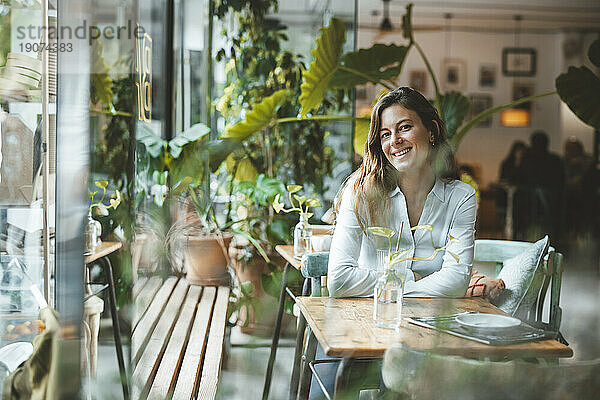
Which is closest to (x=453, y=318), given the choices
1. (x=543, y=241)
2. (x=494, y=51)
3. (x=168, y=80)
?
(x=543, y=241)

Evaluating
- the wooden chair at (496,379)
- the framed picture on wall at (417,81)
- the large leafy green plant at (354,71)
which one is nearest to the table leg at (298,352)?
the wooden chair at (496,379)

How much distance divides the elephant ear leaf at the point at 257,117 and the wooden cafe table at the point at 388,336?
3.76ft

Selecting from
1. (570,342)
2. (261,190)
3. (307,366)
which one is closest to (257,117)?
(261,190)

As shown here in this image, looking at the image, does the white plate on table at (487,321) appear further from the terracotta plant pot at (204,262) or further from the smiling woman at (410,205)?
the terracotta plant pot at (204,262)

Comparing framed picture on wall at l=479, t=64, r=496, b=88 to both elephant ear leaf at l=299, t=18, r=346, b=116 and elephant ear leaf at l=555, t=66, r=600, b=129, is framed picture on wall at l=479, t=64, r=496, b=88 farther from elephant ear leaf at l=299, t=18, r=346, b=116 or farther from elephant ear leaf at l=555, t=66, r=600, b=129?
elephant ear leaf at l=299, t=18, r=346, b=116

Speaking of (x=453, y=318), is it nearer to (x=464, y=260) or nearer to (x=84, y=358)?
(x=464, y=260)

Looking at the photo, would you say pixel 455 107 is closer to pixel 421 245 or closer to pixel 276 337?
pixel 421 245

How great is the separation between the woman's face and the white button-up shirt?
0.12 feet

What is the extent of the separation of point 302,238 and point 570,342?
0.66 meters

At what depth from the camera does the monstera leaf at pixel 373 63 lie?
1.67 metres

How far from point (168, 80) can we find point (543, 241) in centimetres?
146

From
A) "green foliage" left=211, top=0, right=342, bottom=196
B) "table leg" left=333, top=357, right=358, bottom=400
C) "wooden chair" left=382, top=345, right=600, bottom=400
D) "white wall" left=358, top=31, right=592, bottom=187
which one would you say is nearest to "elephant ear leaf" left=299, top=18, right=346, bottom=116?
"green foliage" left=211, top=0, right=342, bottom=196

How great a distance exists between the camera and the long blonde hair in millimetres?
766

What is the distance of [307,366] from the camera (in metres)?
0.72
